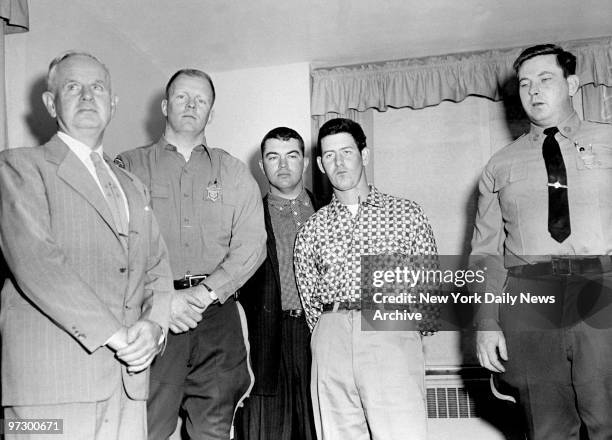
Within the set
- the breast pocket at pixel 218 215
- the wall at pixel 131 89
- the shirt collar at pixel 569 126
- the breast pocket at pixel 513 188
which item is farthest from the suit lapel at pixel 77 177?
the shirt collar at pixel 569 126

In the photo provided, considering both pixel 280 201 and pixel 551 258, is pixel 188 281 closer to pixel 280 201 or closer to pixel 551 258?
Answer: pixel 280 201

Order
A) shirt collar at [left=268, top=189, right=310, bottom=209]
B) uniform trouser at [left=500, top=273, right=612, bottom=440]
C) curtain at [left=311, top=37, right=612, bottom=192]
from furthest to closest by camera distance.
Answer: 1. curtain at [left=311, top=37, right=612, bottom=192]
2. shirt collar at [left=268, top=189, right=310, bottom=209]
3. uniform trouser at [left=500, top=273, right=612, bottom=440]

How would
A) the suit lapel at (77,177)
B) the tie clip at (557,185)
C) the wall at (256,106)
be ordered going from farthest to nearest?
the wall at (256,106)
the tie clip at (557,185)
the suit lapel at (77,177)

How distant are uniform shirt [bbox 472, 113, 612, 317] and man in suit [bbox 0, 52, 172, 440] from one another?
1360mm

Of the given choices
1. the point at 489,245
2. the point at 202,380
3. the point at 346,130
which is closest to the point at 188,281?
the point at 202,380

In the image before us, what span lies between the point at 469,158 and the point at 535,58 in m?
2.11

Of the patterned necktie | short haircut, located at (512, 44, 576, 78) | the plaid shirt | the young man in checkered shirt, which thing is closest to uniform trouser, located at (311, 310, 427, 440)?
the young man in checkered shirt

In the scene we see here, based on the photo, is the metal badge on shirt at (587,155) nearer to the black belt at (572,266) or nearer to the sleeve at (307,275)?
the black belt at (572,266)

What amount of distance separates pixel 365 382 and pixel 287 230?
38.4 inches

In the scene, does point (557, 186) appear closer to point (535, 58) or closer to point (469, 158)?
point (535, 58)

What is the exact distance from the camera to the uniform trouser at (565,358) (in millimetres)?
1925

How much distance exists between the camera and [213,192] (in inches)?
92.6

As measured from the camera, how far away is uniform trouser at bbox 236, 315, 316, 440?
263 cm

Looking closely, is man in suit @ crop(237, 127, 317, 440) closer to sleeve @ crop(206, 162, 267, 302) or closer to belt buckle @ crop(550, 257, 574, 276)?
sleeve @ crop(206, 162, 267, 302)
